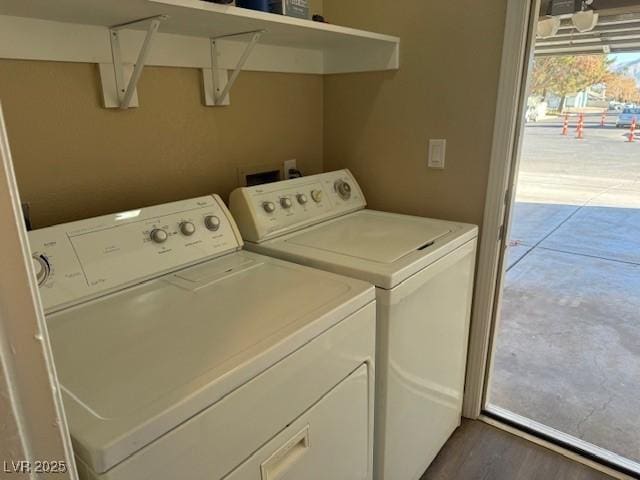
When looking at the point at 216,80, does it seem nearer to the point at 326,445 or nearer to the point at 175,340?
the point at 175,340

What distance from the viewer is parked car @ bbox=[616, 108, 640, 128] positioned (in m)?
11.6

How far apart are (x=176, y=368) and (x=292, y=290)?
0.39m

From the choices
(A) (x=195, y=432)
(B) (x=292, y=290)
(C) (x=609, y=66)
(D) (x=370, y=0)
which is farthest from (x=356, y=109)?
(C) (x=609, y=66)

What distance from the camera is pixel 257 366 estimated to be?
0.82 metres

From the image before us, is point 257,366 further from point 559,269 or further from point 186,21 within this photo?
point 559,269

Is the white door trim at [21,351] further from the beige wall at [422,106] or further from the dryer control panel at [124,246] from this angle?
the beige wall at [422,106]

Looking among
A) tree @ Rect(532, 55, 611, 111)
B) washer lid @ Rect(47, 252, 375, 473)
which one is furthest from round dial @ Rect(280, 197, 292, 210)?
tree @ Rect(532, 55, 611, 111)

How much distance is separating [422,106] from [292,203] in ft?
2.19

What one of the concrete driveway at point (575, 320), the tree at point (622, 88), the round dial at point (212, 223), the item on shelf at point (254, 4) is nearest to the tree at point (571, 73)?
the tree at point (622, 88)

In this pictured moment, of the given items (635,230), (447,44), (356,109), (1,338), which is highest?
(447,44)

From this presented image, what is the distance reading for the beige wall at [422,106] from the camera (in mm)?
1618

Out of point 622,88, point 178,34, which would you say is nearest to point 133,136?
point 178,34

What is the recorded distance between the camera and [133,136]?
140cm

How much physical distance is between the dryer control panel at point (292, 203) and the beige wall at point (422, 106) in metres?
0.18
